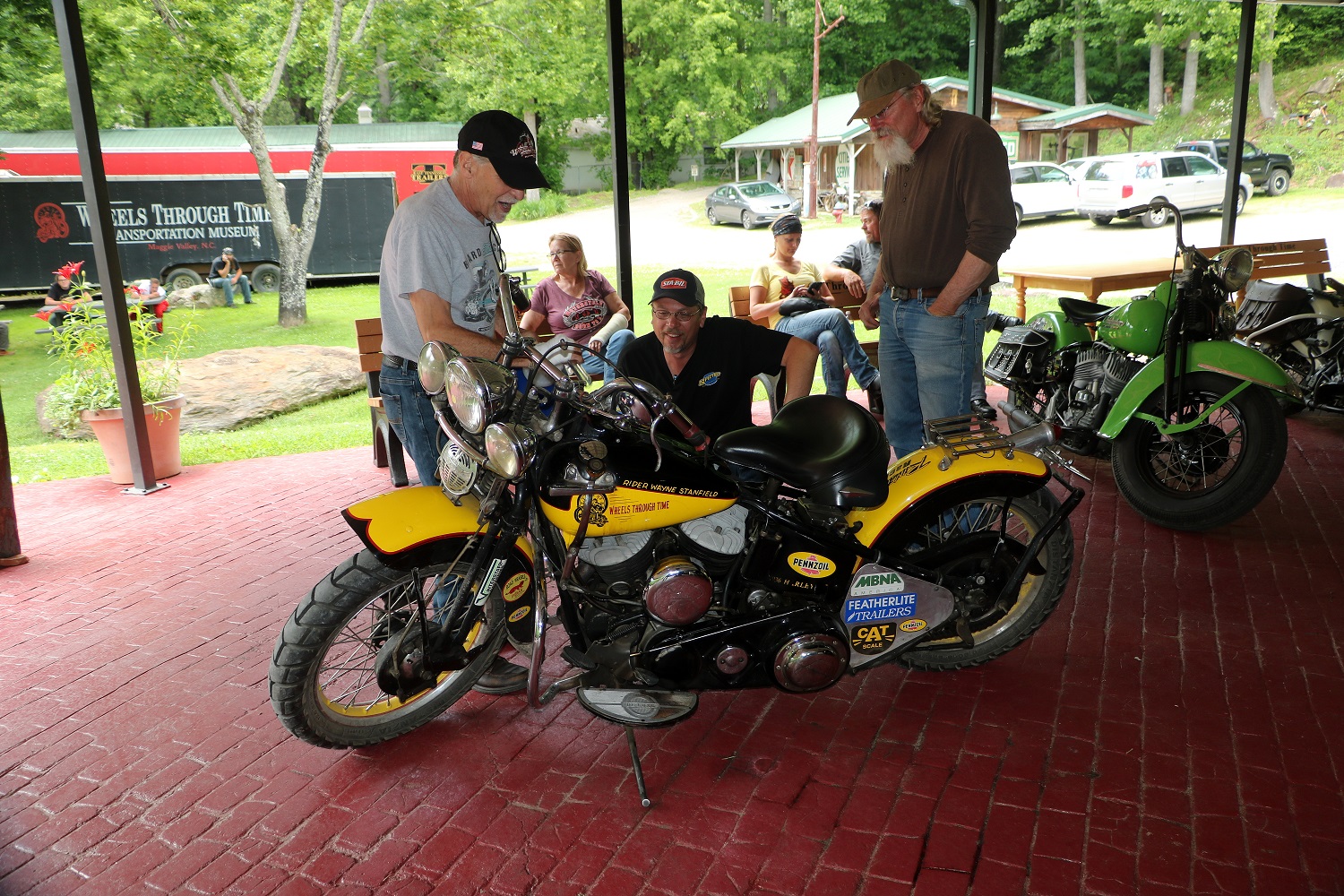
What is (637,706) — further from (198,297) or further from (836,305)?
(198,297)

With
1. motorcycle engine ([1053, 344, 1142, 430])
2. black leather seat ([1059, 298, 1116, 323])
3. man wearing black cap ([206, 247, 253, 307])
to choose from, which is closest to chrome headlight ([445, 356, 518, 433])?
motorcycle engine ([1053, 344, 1142, 430])

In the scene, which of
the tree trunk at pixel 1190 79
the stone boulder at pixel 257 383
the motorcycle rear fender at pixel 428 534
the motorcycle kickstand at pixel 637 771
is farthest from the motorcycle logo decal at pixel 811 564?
the tree trunk at pixel 1190 79

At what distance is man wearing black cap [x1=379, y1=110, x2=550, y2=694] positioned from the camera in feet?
9.61

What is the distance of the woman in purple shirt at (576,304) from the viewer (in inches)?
228

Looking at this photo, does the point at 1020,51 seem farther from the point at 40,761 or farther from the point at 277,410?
the point at 40,761

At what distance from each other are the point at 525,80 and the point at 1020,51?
1088 cm

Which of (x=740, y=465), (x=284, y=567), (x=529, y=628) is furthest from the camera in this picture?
(x=284, y=567)

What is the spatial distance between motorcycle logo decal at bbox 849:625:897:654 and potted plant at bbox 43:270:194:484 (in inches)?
183

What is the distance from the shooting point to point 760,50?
15.6 metres

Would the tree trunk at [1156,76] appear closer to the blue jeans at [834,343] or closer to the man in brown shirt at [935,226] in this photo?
the blue jeans at [834,343]

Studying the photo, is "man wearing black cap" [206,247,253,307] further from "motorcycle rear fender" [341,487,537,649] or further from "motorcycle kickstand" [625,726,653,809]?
"motorcycle kickstand" [625,726,653,809]

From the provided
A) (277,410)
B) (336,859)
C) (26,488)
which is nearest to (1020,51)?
(277,410)

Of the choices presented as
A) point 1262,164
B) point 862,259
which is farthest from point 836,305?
point 1262,164

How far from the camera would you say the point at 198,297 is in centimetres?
1770
